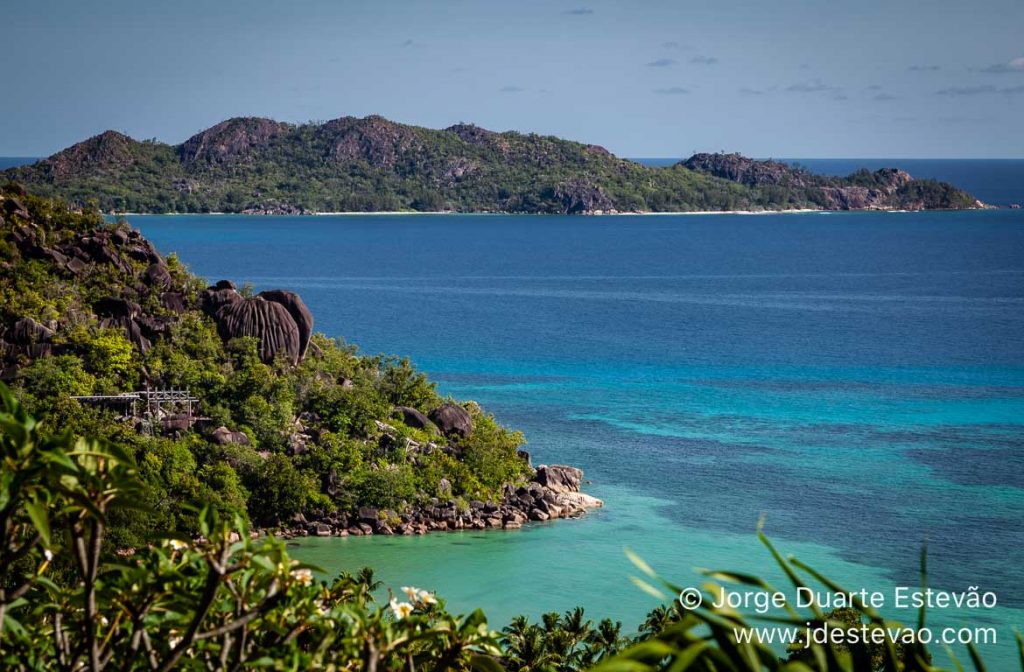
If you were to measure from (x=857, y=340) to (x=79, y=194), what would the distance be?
513 feet

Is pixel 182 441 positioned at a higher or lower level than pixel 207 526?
lower

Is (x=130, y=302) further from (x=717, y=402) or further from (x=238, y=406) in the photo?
(x=717, y=402)

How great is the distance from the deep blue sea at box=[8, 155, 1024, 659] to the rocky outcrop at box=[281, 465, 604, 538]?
78 centimetres

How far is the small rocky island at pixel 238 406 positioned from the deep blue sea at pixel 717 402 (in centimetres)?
178

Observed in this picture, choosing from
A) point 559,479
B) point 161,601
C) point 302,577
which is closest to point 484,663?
point 302,577

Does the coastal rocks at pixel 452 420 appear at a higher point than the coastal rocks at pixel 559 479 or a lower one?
higher

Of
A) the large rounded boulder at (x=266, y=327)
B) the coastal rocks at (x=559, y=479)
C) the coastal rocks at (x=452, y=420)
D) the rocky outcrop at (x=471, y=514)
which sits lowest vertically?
the rocky outcrop at (x=471, y=514)

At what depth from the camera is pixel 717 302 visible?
97125mm

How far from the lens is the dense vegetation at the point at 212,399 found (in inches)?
1395

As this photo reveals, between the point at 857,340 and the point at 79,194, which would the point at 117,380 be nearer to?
the point at 857,340

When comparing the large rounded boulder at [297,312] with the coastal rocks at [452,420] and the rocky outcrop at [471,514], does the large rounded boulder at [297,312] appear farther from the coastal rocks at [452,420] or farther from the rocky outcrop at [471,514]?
the rocky outcrop at [471,514]

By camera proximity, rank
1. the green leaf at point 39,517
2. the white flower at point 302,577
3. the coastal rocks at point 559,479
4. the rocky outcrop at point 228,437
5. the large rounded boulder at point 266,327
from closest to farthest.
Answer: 1. the green leaf at point 39,517
2. the white flower at point 302,577
3. the rocky outcrop at point 228,437
4. the coastal rocks at point 559,479
5. the large rounded boulder at point 266,327

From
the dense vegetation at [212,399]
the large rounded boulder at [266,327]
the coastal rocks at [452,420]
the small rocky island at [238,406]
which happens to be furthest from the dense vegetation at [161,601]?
the large rounded boulder at [266,327]

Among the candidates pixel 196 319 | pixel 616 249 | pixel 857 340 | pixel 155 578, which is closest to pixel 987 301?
pixel 857 340
